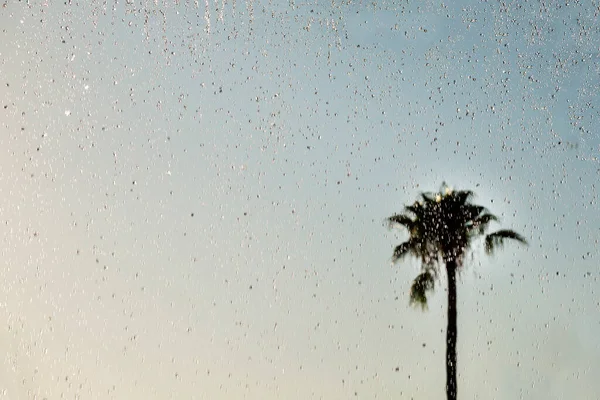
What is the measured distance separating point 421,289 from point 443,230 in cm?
129

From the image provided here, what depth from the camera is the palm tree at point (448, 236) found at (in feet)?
45.5

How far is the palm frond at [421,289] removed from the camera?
13.5 metres

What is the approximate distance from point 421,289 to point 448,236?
47.5 inches

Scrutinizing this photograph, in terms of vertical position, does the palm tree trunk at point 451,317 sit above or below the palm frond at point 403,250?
below

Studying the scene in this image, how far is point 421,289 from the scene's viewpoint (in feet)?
44.5

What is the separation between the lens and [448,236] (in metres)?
14.3

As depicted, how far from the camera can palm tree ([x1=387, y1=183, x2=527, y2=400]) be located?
13.9 metres

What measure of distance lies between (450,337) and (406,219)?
2.11 m

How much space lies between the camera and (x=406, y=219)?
14.5 meters

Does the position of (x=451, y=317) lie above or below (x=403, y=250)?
below

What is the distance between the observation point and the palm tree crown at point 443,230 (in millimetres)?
13914

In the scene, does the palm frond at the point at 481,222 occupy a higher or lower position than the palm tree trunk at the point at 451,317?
higher

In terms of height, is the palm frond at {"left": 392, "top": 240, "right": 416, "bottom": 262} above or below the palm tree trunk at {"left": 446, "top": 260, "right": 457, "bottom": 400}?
above

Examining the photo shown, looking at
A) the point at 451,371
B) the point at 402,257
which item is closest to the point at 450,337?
the point at 451,371
